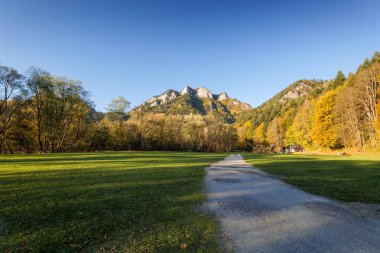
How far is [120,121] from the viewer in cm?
6638

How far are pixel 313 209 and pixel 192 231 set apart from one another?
190 inches

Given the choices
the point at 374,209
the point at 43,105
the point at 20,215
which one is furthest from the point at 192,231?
the point at 43,105

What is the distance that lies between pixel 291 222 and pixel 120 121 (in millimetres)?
66379

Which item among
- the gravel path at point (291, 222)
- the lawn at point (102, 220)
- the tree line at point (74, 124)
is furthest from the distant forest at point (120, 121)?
the gravel path at point (291, 222)

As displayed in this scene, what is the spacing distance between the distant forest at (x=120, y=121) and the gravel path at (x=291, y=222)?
46.1 meters

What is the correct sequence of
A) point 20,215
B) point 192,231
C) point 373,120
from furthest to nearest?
A: point 373,120, point 20,215, point 192,231

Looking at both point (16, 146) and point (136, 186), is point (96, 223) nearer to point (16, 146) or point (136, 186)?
point (136, 186)

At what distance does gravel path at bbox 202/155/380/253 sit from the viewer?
14.9 ft

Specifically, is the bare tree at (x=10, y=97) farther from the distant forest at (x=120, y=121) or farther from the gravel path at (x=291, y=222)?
the gravel path at (x=291, y=222)

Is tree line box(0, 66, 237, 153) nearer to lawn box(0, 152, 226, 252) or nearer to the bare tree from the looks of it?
the bare tree

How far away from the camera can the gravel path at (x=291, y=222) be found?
14.9 ft

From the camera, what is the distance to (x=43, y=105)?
43.9 meters

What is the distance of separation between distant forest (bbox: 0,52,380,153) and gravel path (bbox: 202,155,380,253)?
46143mm

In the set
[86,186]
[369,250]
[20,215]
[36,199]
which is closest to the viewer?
[369,250]
